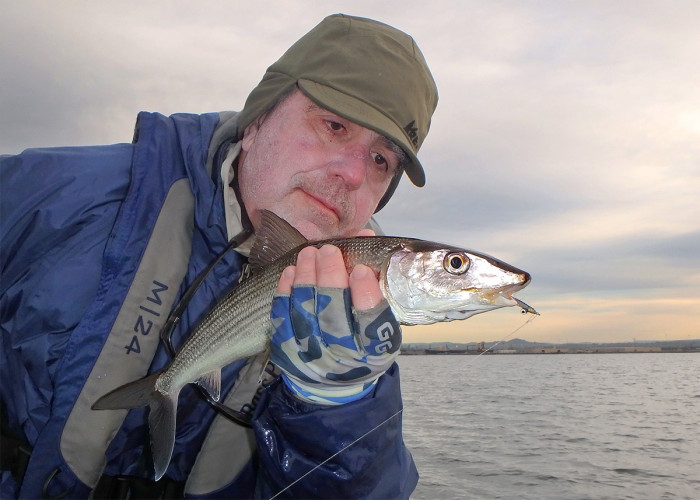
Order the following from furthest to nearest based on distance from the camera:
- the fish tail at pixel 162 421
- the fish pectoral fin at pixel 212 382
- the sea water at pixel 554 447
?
the sea water at pixel 554 447, the fish pectoral fin at pixel 212 382, the fish tail at pixel 162 421

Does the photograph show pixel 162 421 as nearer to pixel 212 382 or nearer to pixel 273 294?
pixel 212 382

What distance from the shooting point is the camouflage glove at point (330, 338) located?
8.71ft

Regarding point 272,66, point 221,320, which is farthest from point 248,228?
point 272,66

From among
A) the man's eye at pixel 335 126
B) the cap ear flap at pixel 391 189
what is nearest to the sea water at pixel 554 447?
the cap ear flap at pixel 391 189

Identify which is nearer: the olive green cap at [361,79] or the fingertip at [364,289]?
the fingertip at [364,289]

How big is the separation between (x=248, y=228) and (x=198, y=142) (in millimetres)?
830

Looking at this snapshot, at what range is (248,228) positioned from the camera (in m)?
4.14

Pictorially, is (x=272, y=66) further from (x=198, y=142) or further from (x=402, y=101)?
(x=402, y=101)

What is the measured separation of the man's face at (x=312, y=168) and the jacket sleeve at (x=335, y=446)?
1.32 meters

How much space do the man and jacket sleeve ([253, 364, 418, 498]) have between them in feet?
0.04

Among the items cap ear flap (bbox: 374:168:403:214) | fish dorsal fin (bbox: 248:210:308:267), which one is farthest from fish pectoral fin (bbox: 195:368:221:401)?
cap ear flap (bbox: 374:168:403:214)

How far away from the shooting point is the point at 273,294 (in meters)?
3.06

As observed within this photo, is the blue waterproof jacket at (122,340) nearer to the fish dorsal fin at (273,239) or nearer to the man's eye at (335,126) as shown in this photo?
the fish dorsal fin at (273,239)

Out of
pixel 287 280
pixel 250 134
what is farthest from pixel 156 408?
→ pixel 250 134
